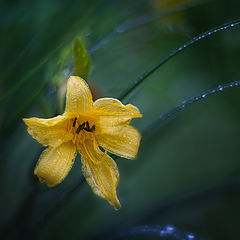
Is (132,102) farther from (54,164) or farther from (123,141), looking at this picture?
(54,164)

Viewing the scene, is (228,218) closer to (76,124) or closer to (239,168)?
(239,168)

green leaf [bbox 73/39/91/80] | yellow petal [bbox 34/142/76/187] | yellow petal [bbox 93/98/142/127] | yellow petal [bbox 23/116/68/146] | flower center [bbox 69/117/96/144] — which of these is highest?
green leaf [bbox 73/39/91/80]

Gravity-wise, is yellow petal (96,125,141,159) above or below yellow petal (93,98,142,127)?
below

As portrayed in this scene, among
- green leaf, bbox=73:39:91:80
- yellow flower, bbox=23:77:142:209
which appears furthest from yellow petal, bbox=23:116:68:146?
green leaf, bbox=73:39:91:80

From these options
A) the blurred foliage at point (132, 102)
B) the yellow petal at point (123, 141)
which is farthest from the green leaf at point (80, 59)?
the yellow petal at point (123, 141)

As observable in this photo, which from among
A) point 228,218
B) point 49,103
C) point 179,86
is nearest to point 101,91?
point 49,103

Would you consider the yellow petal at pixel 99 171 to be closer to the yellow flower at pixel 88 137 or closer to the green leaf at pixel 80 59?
the yellow flower at pixel 88 137

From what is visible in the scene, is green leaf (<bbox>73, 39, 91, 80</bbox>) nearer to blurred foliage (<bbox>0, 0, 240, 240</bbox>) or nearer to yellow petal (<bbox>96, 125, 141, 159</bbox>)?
blurred foliage (<bbox>0, 0, 240, 240</bbox>)
